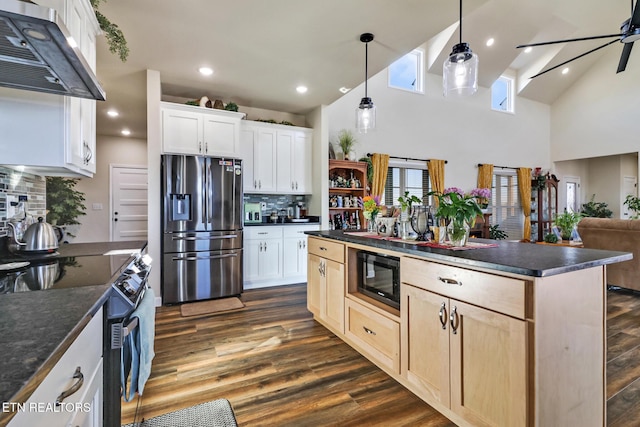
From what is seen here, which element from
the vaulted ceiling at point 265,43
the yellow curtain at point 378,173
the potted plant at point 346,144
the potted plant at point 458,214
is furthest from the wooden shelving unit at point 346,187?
the potted plant at point 458,214

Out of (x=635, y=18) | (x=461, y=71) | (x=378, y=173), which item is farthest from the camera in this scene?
(x=378, y=173)

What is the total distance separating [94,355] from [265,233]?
3.43 meters

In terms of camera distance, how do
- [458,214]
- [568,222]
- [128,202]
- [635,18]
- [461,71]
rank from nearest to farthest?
[458,214]
[461,71]
[635,18]
[568,222]
[128,202]

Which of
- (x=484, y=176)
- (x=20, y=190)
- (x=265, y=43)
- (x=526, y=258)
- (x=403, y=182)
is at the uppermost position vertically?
(x=265, y=43)

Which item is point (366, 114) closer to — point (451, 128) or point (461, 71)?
point (461, 71)

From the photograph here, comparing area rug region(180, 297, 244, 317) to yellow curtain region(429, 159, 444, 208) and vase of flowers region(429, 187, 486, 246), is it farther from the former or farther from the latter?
yellow curtain region(429, 159, 444, 208)

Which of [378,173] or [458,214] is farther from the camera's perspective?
[378,173]

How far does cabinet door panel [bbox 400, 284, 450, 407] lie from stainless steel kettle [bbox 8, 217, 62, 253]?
2.07 metres

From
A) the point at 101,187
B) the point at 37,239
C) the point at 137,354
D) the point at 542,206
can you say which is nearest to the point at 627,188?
the point at 542,206

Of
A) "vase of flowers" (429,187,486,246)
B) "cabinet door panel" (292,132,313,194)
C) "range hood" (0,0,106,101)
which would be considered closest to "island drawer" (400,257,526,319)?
"vase of flowers" (429,187,486,246)

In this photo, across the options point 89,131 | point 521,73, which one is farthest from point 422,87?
point 89,131

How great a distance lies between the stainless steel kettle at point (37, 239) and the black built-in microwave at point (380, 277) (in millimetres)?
1975

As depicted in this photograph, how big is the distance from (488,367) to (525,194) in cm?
825

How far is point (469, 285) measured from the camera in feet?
4.78
